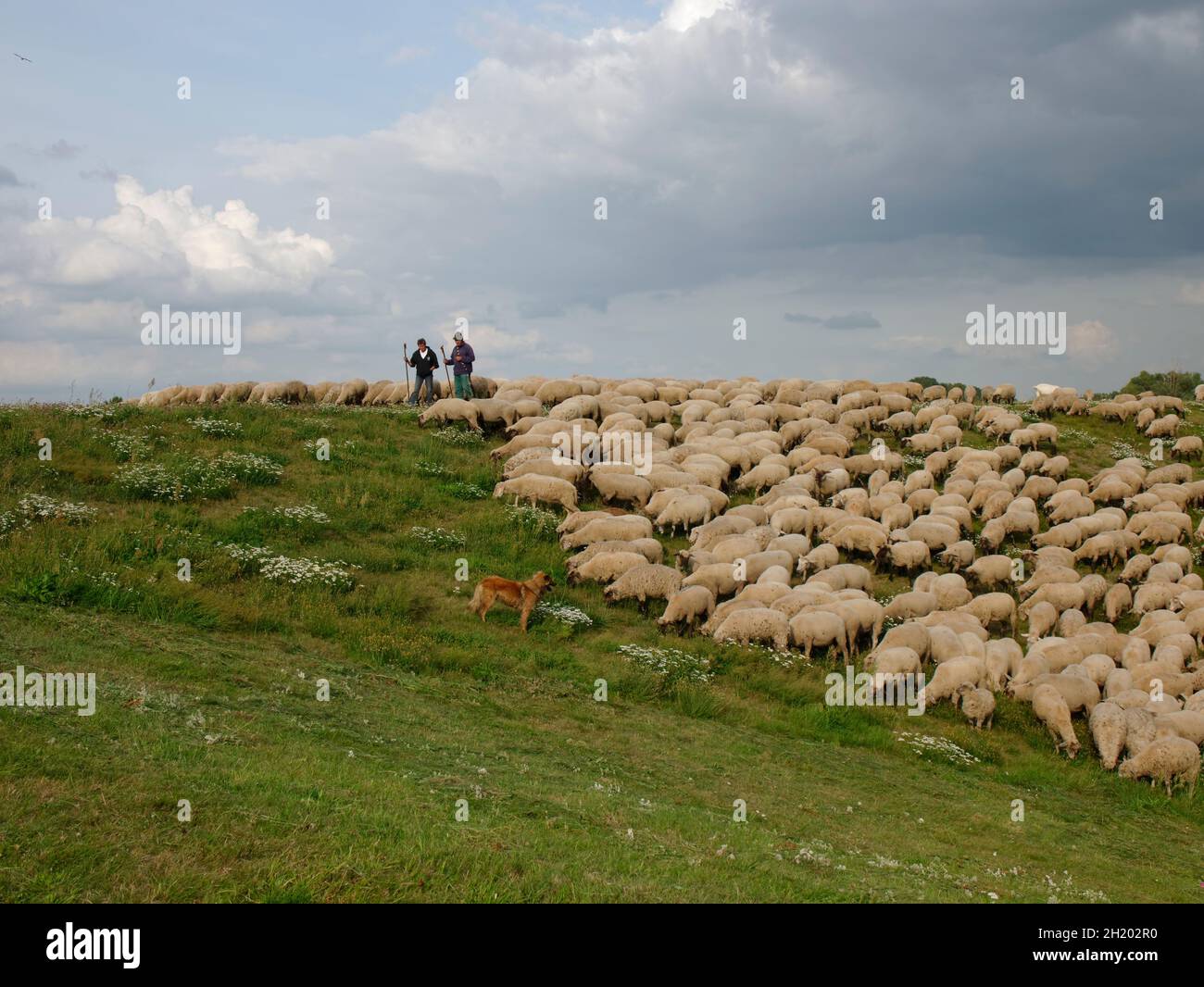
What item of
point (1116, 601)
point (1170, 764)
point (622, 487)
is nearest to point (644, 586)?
point (622, 487)

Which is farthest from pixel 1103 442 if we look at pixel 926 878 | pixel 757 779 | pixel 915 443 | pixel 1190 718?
pixel 926 878

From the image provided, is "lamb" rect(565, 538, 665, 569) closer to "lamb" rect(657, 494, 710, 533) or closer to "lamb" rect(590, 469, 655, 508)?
"lamb" rect(657, 494, 710, 533)

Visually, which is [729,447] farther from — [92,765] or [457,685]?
[92,765]

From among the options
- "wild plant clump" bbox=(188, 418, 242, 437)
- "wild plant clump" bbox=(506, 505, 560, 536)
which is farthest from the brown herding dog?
"wild plant clump" bbox=(188, 418, 242, 437)

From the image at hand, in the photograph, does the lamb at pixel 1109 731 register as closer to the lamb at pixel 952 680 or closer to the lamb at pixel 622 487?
the lamb at pixel 952 680

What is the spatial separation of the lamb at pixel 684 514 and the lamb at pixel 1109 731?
10.1 m

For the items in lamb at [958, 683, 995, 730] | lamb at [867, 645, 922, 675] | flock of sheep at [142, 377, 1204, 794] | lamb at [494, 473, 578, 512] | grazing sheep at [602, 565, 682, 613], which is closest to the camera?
lamb at [958, 683, 995, 730]

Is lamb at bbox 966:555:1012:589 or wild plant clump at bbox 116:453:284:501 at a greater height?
wild plant clump at bbox 116:453:284:501

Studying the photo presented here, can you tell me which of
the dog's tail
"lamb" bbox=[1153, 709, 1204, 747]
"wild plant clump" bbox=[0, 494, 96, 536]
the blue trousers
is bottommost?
"lamb" bbox=[1153, 709, 1204, 747]

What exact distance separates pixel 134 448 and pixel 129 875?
17.7 m

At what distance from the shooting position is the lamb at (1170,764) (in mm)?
14484

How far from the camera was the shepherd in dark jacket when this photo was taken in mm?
32938

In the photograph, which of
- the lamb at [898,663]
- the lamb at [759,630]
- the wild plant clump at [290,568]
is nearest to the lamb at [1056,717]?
the lamb at [898,663]

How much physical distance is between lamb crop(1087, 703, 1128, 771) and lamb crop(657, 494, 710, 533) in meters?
10.1
